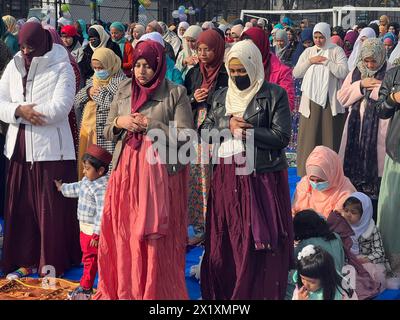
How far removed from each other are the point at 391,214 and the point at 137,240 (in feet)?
6.96

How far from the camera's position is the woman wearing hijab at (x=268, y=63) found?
20.3ft

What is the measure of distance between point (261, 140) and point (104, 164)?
1.18 metres

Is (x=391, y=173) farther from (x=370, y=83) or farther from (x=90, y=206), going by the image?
(x=90, y=206)

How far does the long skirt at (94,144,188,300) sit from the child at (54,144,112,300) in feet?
1.47

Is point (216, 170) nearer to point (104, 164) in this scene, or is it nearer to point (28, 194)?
point (104, 164)

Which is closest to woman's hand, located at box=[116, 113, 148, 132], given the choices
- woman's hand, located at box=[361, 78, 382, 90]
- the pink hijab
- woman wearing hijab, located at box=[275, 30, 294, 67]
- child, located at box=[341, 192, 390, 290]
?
the pink hijab

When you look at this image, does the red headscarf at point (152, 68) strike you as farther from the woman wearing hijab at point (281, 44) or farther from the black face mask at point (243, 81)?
the woman wearing hijab at point (281, 44)

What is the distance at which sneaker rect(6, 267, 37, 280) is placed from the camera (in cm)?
528

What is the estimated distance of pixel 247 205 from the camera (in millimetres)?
4336

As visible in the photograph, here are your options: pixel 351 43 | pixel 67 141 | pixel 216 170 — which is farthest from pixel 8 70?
pixel 351 43

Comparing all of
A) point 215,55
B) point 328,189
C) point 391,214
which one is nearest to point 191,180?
point 215,55

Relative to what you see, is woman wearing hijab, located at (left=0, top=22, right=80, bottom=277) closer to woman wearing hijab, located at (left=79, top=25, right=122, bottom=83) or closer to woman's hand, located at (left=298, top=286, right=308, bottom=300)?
woman's hand, located at (left=298, top=286, right=308, bottom=300)

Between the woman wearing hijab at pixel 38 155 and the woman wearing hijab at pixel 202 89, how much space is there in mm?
939

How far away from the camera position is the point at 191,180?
596cm
